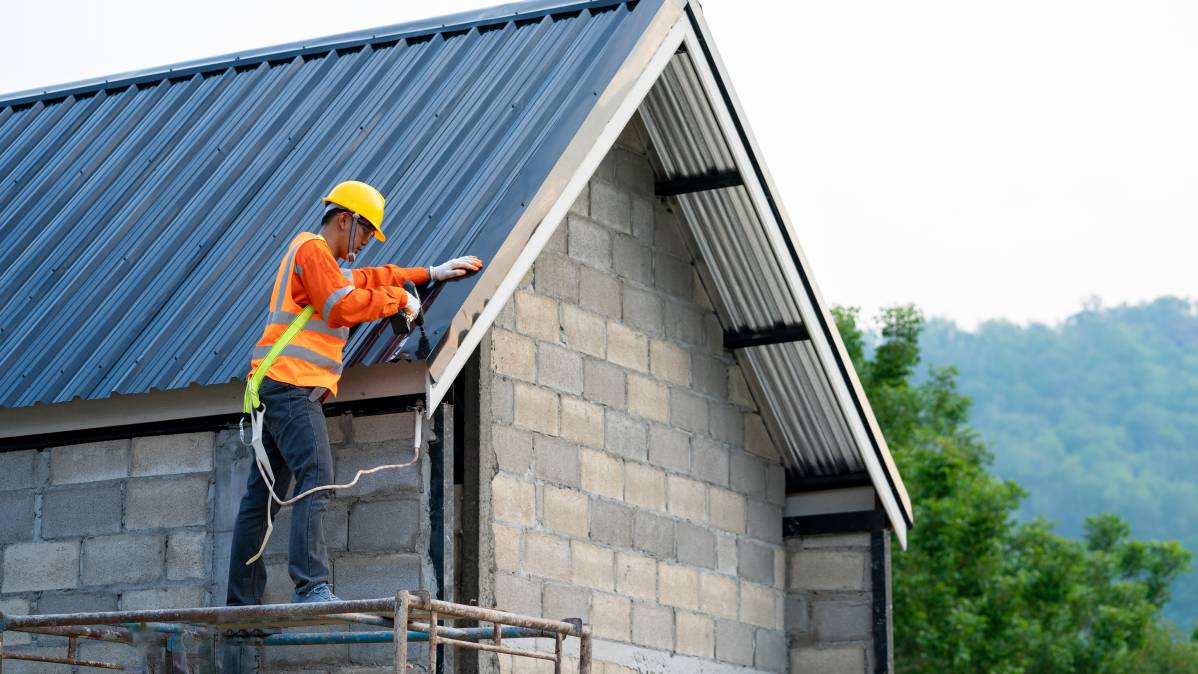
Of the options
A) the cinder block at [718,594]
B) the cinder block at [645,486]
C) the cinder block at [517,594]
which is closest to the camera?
the cinder block at [517,594]

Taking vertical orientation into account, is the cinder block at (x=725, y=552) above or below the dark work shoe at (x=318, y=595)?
above

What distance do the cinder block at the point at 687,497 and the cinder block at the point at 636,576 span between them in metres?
0.49

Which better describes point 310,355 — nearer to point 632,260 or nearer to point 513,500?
point 513,500

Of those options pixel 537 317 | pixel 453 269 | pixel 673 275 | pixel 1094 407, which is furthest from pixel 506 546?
pixel 1094 407

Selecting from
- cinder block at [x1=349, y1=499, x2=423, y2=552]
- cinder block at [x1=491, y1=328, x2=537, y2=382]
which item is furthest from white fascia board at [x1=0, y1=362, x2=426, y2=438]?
cinder block at [x1=491, y1=328, x2=537, y2=382]

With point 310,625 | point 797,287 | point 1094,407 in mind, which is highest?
point 1094,407

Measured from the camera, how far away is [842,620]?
13.2 meters

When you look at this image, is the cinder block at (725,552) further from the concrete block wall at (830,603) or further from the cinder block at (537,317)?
the cinder block at (537,317)

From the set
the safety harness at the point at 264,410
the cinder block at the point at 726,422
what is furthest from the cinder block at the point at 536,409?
the cinder block at the point at 726,422

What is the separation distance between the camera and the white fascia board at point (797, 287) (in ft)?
37.1

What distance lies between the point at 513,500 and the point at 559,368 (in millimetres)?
1007

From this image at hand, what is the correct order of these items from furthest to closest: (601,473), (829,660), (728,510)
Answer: (829,660)
(728,510)
(601,473)

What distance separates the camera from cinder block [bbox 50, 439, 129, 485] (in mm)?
10172

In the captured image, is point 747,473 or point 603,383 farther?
point 747,473
